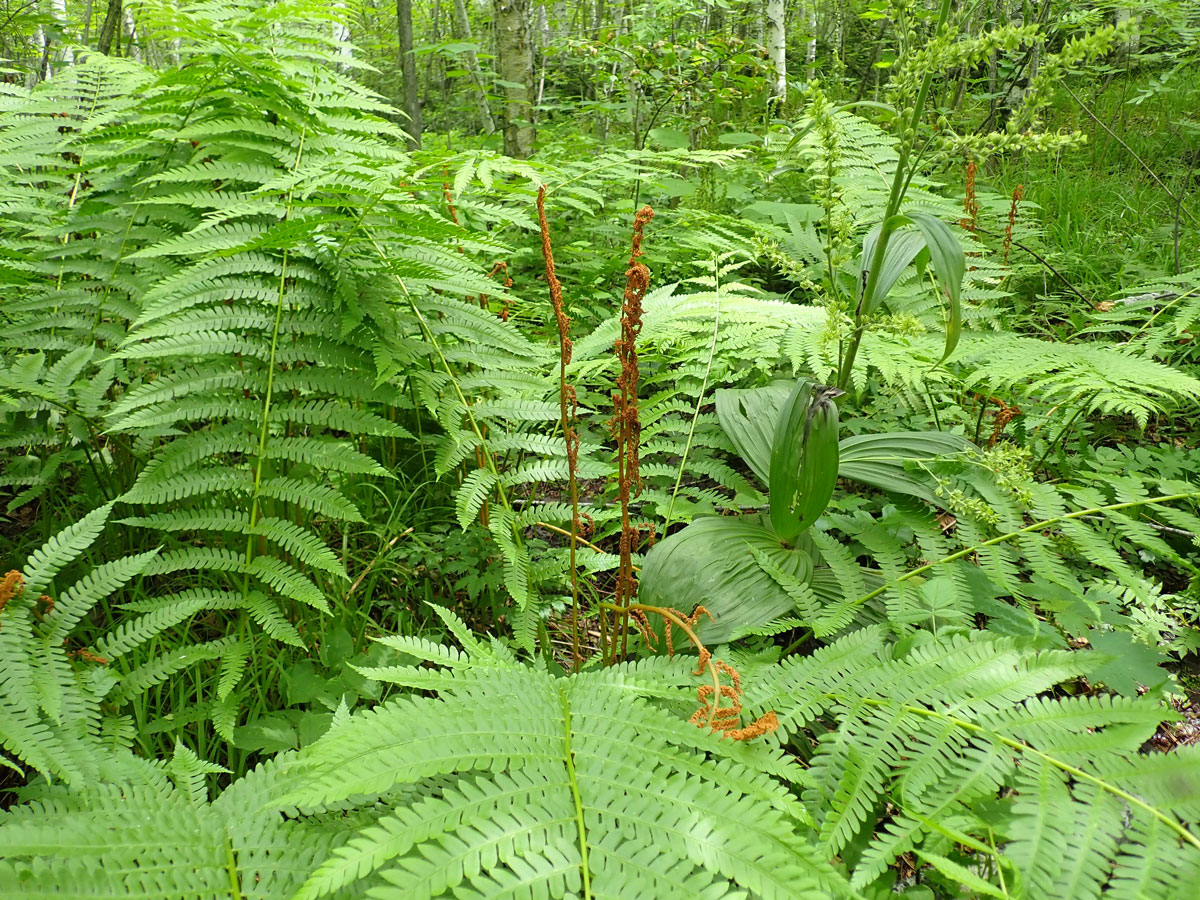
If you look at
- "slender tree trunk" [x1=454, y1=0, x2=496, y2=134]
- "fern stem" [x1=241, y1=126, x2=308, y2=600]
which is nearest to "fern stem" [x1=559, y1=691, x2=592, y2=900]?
"fern stem" [x1=241, y1=126, x2=308, y2=600]

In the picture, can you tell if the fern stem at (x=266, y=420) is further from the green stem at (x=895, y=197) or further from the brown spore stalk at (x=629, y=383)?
the green stem at (x=895, y=197)

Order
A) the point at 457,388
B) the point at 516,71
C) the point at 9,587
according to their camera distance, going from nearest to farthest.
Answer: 1. the point at 9,587
2. the point at 457,388
3. the point at 516,71

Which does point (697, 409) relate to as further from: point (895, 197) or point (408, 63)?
point (408, 63)

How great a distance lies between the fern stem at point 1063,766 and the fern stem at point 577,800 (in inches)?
19.8

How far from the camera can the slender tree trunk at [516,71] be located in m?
5.22

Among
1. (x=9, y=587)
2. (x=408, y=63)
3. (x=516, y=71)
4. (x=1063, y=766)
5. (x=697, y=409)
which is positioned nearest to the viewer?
(x=1063, y=766)

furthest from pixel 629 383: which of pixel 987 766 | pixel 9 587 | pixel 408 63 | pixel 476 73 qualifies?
pixel 476 73

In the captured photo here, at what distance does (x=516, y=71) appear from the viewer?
17.5 feet

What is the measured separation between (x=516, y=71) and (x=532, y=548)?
4.60 meters

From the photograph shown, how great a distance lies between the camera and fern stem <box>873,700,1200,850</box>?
85cm

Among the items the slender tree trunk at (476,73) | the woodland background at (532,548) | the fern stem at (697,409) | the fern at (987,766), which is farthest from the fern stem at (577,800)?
the slender tree trunk at (476,73)

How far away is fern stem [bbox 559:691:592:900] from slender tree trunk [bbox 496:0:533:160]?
495 cm

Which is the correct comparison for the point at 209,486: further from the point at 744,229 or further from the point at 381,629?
the point at 744,229

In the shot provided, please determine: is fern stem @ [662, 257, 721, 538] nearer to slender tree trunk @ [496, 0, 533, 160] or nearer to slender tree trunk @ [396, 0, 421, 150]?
slender tree trunk @ [496, 0, 533, 160]
